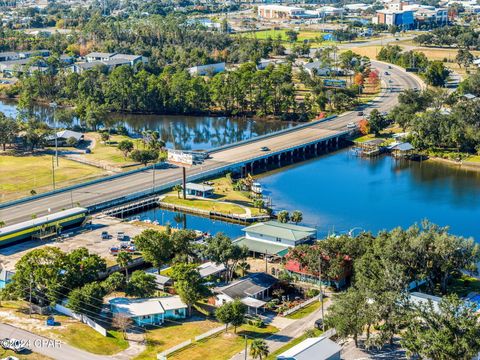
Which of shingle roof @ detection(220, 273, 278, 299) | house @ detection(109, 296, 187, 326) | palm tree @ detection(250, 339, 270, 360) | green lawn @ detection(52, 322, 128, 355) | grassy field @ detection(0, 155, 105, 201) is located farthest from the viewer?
grassy field @ detection(0, 155, 105, 201)

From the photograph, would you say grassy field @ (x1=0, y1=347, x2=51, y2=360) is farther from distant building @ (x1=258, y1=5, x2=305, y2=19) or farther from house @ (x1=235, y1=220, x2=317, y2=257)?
distant building @ (x1=258, y1=5, x2=305, y2=19)

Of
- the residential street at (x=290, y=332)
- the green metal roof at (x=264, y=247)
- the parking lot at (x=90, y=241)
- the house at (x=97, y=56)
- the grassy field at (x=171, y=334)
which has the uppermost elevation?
the house at (x=97, y=56)

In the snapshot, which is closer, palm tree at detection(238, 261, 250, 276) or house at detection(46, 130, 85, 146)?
palm tree at detection(238, 261, 250, 276)

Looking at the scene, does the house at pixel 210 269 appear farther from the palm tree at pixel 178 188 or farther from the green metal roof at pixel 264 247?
the palm tree at pixel 178 188

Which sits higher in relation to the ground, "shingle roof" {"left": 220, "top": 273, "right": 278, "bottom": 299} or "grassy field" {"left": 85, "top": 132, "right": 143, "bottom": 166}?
"grassy field" {"left": 85, "top": 132, "right": 143, "bottom": 166}

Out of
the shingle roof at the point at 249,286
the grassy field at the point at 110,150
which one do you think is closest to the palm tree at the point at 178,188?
the grassy field at the point at 110,150

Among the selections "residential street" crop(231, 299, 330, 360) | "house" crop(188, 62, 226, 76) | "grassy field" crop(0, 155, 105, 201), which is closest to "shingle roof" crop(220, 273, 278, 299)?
"residential street" crop(231, 299, 330, 360)

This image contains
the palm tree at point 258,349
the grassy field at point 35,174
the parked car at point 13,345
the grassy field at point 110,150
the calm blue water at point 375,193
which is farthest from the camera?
the grassy field at point 110,150
